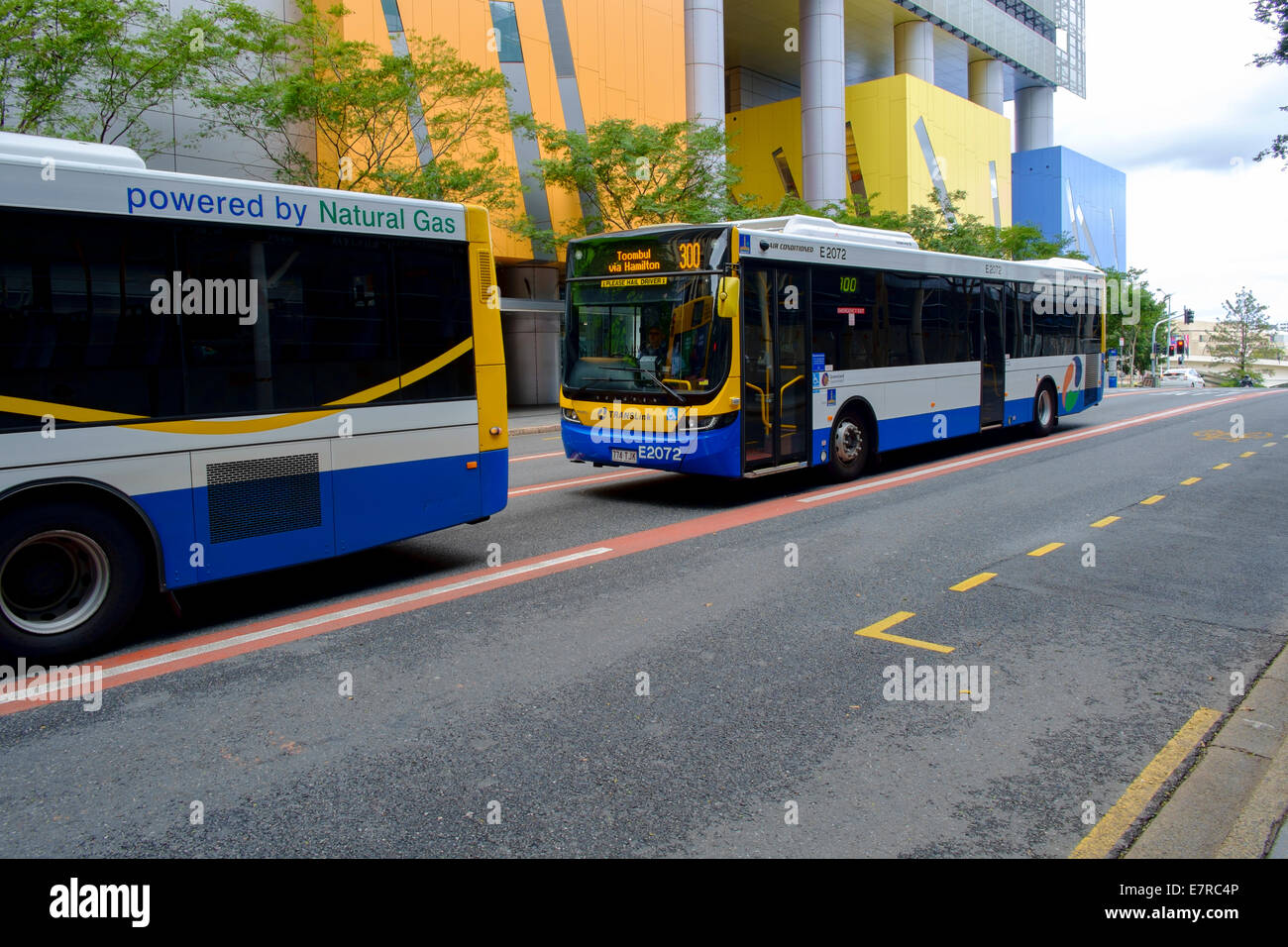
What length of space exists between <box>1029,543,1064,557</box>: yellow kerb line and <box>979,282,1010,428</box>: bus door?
740 cm

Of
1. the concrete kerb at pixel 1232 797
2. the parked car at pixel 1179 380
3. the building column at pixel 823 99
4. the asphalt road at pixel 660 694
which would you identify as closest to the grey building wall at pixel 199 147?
the asphalt road at pixel 660 694

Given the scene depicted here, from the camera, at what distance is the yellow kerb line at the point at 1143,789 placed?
11.8 feet

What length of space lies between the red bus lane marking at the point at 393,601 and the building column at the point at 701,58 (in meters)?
28.2

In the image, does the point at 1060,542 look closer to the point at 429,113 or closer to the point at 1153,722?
the point at 1153,722

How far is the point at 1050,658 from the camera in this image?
18.6 ft

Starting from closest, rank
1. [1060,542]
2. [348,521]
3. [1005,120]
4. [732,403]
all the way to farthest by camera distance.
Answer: [348,521] → [1060,542] → [732,403] → [1005,120]

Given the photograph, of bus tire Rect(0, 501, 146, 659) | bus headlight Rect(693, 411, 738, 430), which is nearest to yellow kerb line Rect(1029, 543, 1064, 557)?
bus headlight Rect(693, 411, 738, 430)

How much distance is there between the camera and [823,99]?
43594 mm

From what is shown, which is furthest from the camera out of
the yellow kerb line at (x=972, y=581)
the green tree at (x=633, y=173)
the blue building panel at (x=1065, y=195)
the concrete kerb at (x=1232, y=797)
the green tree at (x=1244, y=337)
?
the green tree at (x=1244, y=337)

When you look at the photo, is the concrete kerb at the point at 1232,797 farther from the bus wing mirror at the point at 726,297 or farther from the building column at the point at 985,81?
the building column at the point at 985,81

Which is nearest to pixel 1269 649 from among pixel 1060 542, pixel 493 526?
pixel 1060 542

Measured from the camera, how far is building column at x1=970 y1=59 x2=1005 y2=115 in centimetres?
5938
